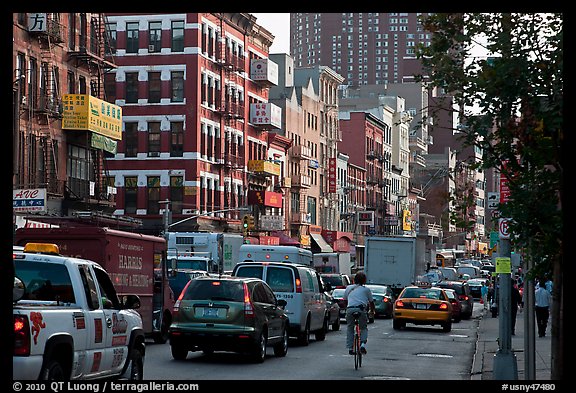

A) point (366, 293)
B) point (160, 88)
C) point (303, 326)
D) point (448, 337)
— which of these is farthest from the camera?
point (160, 88)

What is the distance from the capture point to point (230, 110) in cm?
8244

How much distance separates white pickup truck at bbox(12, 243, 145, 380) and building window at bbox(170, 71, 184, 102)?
6186 centimetres

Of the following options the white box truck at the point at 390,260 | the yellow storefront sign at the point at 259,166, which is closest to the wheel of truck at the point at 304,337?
the white box truck at the point at 390,260

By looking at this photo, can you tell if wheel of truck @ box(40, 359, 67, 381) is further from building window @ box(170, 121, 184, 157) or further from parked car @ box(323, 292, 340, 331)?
building window @ box(170, 121, 184, 157)

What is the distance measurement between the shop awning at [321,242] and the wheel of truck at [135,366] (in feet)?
284

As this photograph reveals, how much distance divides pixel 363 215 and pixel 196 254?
2949 inches

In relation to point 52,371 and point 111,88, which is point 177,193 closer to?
point 111,88

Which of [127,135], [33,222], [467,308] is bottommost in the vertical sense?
[467,308]

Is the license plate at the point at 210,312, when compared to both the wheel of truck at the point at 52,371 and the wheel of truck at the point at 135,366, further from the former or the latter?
the wheel of truck at the point at 52,371

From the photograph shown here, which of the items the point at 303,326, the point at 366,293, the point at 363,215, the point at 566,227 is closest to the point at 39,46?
the point at 303,326

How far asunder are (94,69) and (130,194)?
19973mm

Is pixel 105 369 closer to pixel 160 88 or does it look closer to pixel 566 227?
pixel 566 227

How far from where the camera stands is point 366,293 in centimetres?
2345

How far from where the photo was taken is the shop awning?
103m
